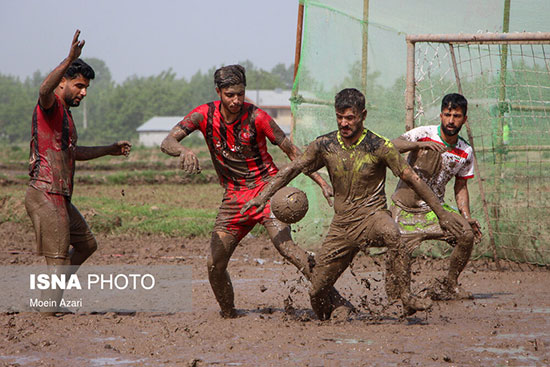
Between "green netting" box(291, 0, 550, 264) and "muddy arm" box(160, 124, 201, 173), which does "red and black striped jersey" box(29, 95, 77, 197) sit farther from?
"green netting" box(291, 0, 550, 264)

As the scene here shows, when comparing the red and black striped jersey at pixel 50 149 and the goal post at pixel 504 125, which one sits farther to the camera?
the goal post at pixel 504 125

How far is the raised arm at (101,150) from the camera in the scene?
21.6ft

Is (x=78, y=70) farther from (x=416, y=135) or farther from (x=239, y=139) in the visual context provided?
(x=416, y=135)

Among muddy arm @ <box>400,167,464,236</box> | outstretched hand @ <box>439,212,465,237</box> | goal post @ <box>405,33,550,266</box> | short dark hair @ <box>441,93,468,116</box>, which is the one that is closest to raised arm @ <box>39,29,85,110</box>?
muddy arm @ <box>400,167,464,236</box>

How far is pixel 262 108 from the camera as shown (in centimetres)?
8925

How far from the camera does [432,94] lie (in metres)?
9.32

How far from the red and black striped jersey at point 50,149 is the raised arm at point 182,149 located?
0.91 m

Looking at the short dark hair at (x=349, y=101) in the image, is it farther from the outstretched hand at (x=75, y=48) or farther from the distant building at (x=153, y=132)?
the distant building at (x=153, y=132)

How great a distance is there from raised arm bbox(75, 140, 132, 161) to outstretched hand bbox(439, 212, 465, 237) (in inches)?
114

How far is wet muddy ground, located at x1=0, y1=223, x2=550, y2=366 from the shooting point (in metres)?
4.87

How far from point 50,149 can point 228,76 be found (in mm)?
1627

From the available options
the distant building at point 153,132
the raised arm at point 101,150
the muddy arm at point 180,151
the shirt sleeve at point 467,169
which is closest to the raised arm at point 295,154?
the muddy arm at point 180,151

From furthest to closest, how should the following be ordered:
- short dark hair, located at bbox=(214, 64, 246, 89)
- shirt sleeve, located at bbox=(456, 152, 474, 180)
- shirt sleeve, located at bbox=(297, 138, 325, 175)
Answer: shirt sleeve, located at bbox=(456, 152, 474, 180) → short dark hair, located at bbox=(214, 64, 246, 89) → shirt sleeve, located at bbox=(297, 138, 325, 175)

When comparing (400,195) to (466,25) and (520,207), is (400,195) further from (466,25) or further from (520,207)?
(466,25)
